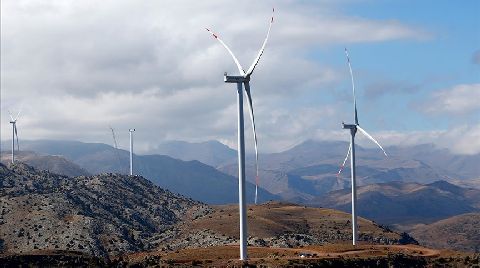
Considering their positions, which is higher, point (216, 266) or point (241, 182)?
point (241, 182)

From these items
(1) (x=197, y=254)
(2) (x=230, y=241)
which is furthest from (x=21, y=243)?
(1) (x=197, y=254)

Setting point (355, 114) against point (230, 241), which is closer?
point (355, 114)

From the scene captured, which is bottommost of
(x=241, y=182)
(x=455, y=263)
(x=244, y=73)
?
(x=455, y=263)

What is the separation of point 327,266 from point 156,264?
27267 millimetres

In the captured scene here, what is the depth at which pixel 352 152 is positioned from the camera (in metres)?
162

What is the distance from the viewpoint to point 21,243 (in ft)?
628

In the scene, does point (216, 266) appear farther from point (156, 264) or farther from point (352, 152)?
point (352, 152)

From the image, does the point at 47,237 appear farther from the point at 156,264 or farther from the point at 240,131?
the point at 240,131

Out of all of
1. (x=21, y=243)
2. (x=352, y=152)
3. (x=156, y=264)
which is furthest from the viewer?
(x=21, y=243)

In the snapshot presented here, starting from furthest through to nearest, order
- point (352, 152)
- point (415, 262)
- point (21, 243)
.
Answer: point (21, 243), point (352, 152), point (415, 262)

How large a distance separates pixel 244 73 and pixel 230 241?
87568 millimetres

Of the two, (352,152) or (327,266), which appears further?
(352,152)

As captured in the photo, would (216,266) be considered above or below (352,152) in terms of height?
below

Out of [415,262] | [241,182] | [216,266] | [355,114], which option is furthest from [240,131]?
[355,114]
